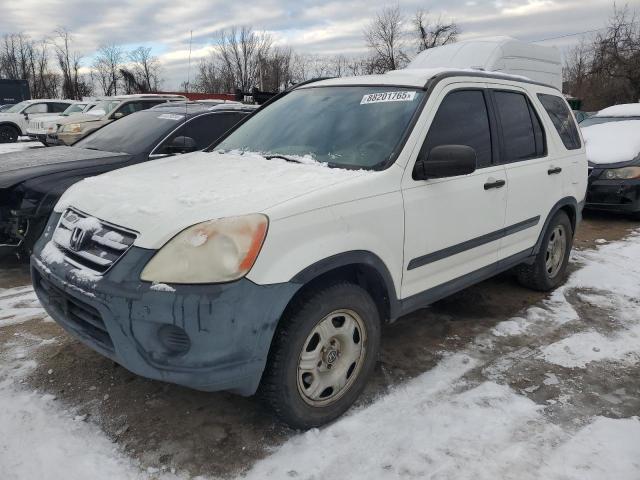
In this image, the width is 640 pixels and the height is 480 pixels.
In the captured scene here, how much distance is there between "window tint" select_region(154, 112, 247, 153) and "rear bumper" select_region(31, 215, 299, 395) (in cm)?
356

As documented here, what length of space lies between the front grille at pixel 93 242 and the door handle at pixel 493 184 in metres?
2.30

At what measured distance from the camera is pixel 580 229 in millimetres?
7504

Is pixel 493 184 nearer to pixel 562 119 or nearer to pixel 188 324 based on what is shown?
pixel 562 119

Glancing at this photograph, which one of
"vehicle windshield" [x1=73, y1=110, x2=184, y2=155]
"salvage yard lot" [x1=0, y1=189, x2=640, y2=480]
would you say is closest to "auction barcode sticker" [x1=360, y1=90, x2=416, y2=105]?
"salvage yard lot" [x1=0, y1=189, x2=640, y2=480]

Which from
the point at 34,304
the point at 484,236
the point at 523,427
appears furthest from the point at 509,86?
the point at 34,304

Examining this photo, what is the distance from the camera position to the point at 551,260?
4781 mm

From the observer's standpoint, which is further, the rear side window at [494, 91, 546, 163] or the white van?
the white van

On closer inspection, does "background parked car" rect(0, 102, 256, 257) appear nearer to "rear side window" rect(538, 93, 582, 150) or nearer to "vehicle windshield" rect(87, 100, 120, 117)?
"rear side window" rect(538, 93, 582, 150)

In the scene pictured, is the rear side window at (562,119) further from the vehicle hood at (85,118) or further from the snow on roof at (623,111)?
the vehicle hood at (85,118)

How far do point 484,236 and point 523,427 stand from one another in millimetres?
1319

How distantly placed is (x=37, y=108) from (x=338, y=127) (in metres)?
21.5

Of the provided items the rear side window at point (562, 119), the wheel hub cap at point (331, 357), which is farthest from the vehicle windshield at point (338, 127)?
the rear side window at point (562, 119)

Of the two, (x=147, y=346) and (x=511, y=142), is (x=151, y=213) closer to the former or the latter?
(x=147, y=346)

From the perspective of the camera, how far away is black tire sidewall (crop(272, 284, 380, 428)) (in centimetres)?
246
